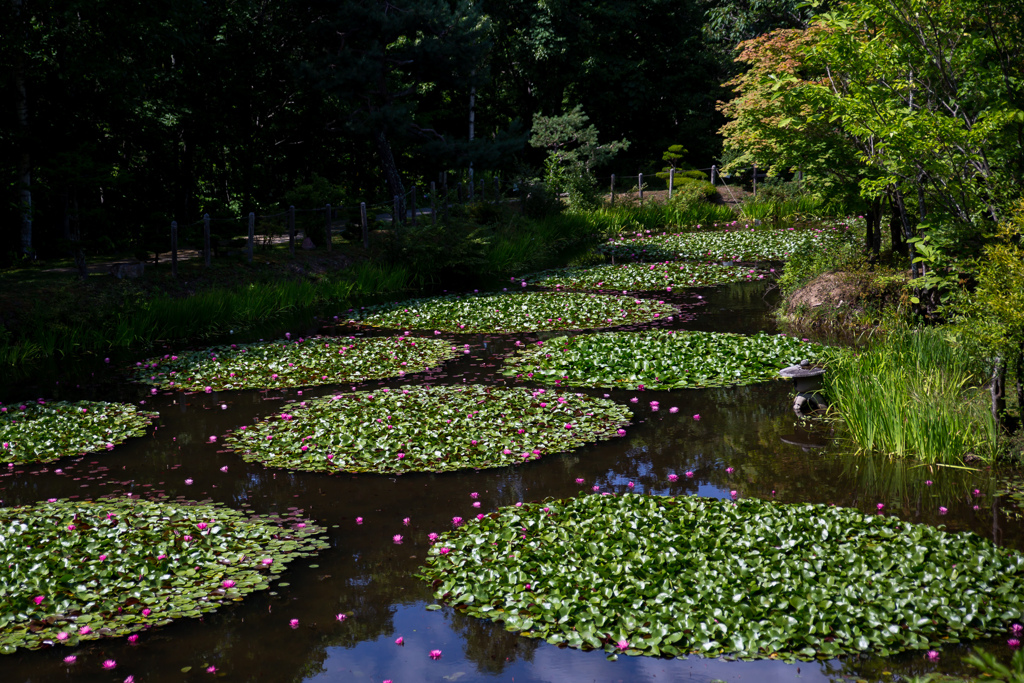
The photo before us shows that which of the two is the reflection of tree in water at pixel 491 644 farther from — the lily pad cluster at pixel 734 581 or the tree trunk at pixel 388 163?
the tree trunk at pixel 388 163

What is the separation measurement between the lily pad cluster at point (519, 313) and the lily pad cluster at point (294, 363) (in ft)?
5.98

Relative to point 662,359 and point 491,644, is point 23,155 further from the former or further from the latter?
point 491,644

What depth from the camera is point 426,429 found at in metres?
9.62

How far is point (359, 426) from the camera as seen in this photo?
32.2ft

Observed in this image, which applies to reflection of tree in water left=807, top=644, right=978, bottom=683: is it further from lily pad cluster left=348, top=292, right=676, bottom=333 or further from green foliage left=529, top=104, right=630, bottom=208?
green foliage left=529, top=104, right=630, bottom=208

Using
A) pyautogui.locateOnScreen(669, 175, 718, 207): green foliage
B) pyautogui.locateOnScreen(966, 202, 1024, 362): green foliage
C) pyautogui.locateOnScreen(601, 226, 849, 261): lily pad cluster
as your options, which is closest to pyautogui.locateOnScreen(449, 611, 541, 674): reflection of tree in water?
pyautogui.locateOnScreen(966, 202, 1024, 362): green foliage

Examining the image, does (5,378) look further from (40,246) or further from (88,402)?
(40,246)

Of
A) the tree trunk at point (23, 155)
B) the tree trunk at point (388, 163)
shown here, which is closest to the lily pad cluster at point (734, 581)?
the tree trunk at point (23, 155)

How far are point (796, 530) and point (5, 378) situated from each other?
12.6m

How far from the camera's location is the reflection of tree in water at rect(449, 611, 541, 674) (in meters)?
5.29

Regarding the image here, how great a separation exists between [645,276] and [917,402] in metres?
13.4

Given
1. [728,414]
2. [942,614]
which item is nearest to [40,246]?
[728,414]

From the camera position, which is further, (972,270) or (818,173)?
(818,173)

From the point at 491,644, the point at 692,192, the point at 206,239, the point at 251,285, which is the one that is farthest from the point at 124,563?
the point at 692,192
